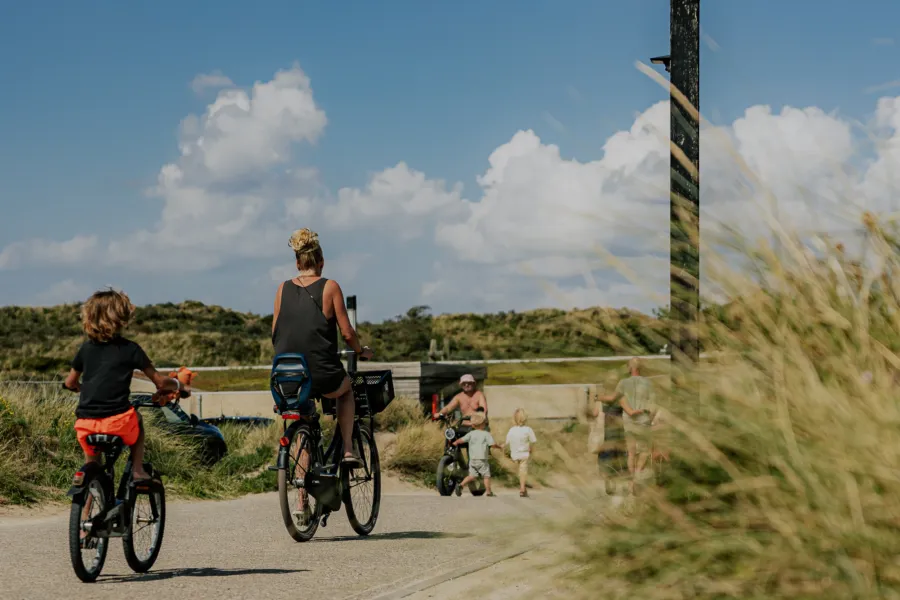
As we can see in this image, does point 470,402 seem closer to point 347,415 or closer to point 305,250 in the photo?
point 347,415

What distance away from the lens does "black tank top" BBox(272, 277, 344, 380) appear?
7547mm

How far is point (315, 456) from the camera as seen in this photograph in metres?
7.79

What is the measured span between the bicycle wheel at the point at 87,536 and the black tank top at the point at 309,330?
1646 millimetres

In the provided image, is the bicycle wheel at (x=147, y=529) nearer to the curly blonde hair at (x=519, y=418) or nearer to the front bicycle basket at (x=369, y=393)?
the front bicycle basket at (x=369, y=393)

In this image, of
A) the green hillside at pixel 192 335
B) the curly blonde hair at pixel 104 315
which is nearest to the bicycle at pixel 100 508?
the curly blonde hair at pixel 104 315

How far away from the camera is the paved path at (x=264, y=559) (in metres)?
6.12

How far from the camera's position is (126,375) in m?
6.42

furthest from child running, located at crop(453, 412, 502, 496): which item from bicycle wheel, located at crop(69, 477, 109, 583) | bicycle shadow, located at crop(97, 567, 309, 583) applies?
bicycle wheel, located at crop(69, 477, 109, 583)

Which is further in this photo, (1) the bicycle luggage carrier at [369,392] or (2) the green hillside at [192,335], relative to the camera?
(2) the green hillside at [192,335]

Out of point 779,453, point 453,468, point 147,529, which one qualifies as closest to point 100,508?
point 147,529

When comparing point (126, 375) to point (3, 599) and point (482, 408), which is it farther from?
point (482, 408)

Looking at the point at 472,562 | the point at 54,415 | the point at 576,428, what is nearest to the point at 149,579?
the point at 472,562

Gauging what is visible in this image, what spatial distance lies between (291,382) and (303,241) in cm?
101

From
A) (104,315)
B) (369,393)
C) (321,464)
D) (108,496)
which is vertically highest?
(104,315)
